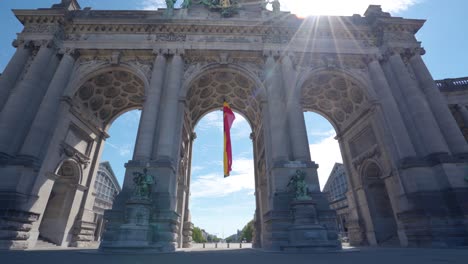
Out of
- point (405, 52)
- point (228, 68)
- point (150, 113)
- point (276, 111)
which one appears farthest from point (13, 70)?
point (405, 52)

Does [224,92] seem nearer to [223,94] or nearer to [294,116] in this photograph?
[223,94]

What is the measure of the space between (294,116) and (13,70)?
21234 mm

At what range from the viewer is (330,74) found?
816 inches

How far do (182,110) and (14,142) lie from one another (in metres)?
11.0

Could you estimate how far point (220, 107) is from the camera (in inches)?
1015

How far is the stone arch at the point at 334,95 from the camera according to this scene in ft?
66.1

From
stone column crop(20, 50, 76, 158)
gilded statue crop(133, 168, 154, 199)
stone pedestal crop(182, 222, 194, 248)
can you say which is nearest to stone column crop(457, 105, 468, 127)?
stone pedestal crop(182, 222, 194, 248)

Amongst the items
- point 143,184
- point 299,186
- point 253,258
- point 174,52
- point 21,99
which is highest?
point 174,52

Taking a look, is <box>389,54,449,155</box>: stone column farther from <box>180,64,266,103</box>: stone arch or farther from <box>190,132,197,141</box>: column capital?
<box>190,132,197,141</box>: column capital

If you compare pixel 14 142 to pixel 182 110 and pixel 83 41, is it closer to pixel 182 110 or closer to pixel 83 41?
pixel 83 41

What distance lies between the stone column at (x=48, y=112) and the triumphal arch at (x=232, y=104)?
9cm

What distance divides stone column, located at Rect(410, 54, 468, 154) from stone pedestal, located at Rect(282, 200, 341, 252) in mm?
11737

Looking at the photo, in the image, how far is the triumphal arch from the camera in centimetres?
1360

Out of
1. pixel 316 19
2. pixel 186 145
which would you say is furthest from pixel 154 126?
pixel 316 19
